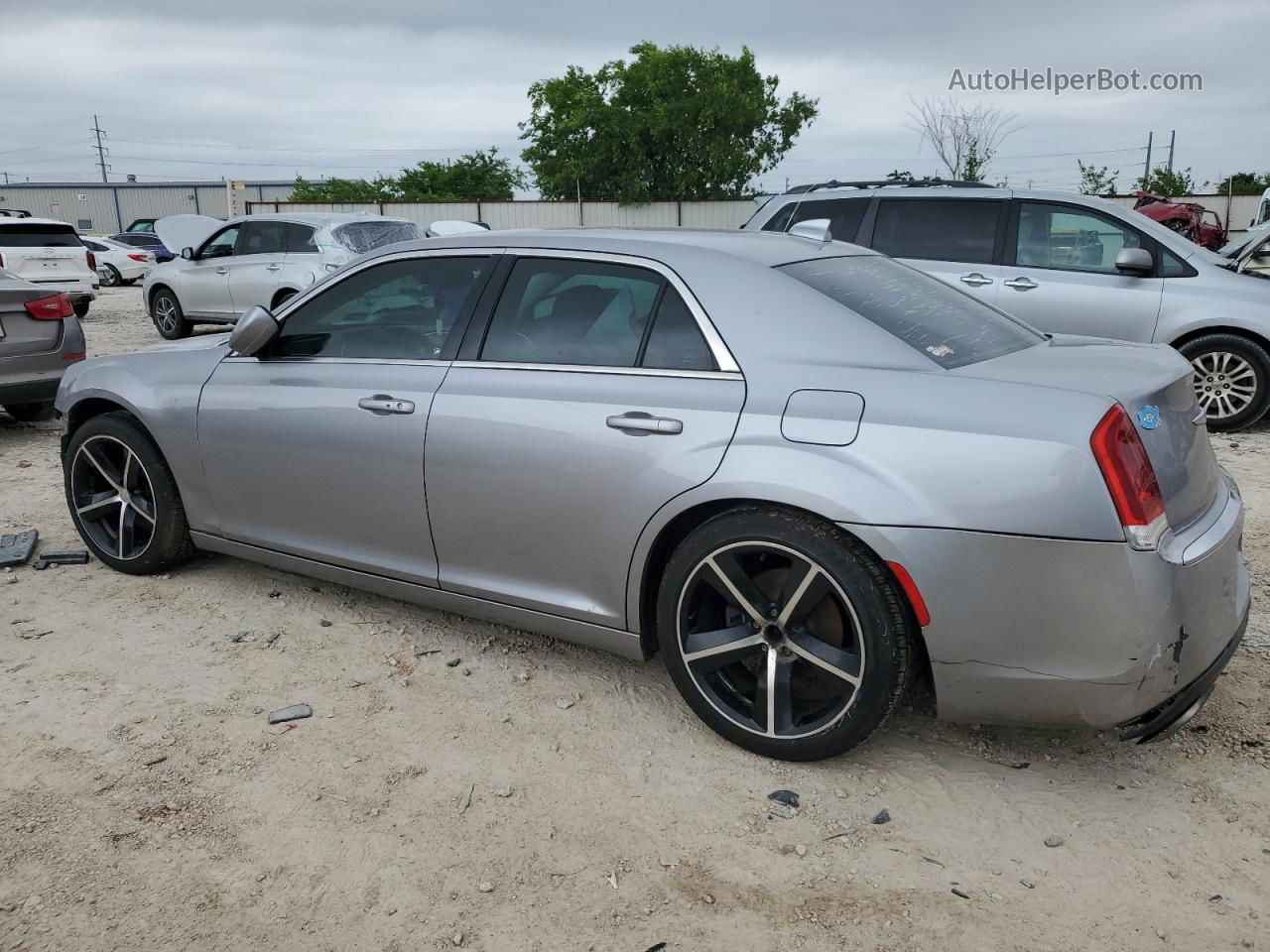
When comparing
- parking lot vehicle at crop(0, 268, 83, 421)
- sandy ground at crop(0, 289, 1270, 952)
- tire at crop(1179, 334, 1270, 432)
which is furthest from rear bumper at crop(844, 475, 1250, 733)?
parking lot vehicle at crop(0, 268, 83, 421)

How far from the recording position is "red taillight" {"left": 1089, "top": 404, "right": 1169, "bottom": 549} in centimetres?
253

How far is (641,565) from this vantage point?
318cm

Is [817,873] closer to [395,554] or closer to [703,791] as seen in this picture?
[703,791]

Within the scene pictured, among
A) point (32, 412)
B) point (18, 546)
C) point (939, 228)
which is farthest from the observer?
point (32, 412)

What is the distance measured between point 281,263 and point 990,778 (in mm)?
11084

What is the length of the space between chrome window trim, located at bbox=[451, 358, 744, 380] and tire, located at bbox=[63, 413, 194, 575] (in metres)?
1.75

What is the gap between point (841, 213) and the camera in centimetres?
843

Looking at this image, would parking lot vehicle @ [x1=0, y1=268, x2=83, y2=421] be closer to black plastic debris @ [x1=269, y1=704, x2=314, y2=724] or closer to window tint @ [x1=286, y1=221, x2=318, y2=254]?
window tint @ [x1=286, y1=221, x2=318, y2=254]

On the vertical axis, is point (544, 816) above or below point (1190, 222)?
below

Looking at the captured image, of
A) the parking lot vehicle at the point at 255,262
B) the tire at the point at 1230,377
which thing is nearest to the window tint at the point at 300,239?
the parking lot vehicle at the point at 255,262

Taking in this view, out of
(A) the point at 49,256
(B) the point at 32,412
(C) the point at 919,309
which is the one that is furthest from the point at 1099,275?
(A) the point at 49,256

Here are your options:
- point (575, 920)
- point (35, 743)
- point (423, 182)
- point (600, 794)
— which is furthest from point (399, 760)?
point (423, 182)

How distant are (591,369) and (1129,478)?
165 centimetres

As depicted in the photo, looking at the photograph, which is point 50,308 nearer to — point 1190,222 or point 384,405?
point 384,405
